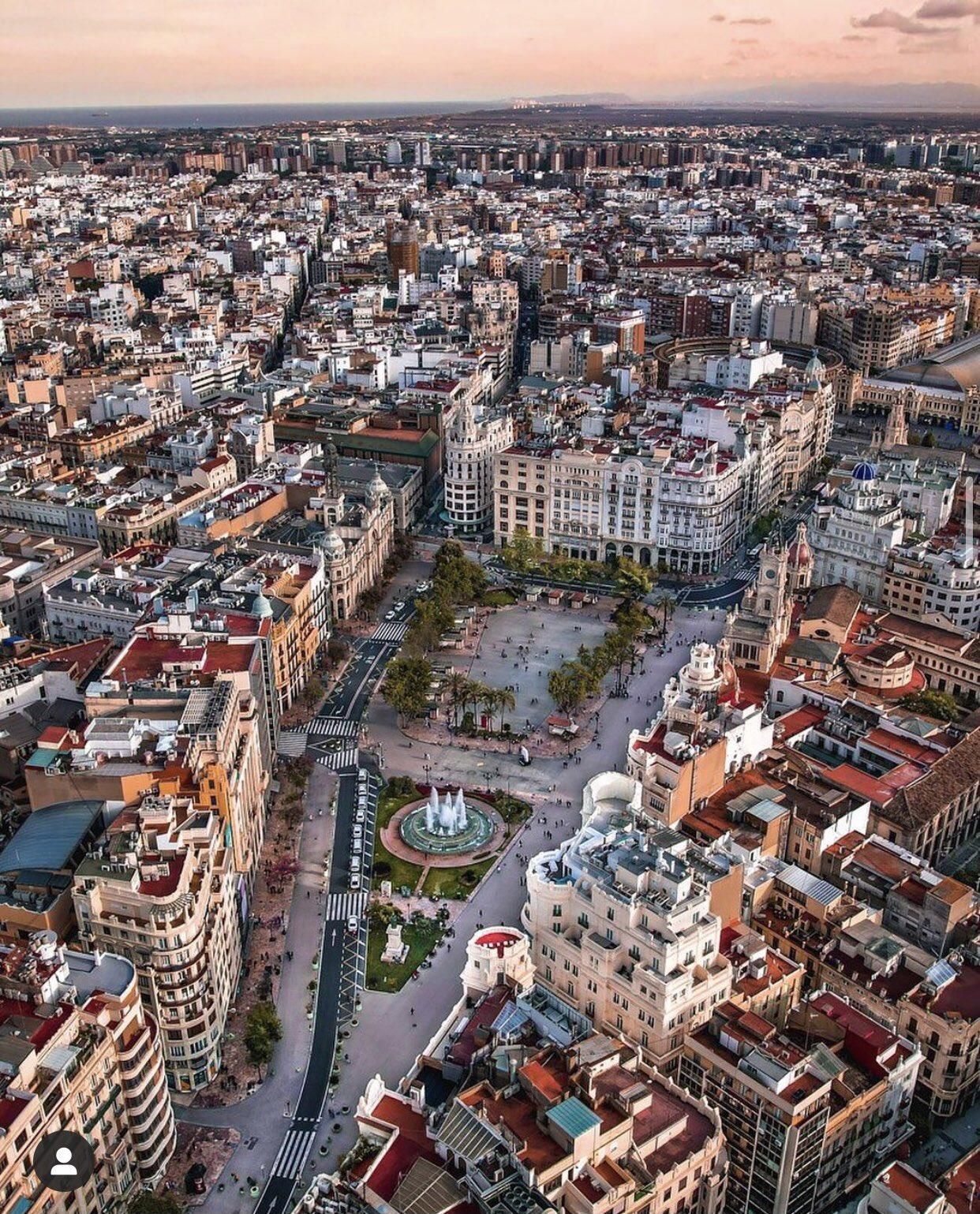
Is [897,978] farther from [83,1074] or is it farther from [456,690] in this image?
[456,690]

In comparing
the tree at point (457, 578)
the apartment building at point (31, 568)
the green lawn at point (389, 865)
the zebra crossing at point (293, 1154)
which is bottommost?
the zebra crossing at point (293, 1154)

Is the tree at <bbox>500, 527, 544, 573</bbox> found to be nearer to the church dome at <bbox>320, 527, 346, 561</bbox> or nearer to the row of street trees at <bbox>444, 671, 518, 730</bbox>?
the church dome at <bbox>320, 527, 346, 561</bbox>

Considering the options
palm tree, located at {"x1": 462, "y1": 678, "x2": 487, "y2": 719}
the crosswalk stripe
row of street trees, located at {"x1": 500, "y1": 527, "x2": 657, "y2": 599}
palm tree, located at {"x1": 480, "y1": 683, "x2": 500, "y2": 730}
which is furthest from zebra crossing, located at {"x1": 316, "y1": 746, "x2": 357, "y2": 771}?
row of street trees, located at {"x1": 500, "y1": 527, "x2": 657, "y2": 599}

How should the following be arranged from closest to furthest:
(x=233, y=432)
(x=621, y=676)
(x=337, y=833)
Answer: (x=337, y=833), (x=621, y=676), (x=233, y=432)

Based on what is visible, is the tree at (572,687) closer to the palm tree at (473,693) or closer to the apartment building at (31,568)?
the palm tree at (473,693)

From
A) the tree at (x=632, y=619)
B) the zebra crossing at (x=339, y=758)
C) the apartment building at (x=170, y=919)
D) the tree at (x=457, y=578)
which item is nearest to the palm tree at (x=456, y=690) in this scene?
the zebra crossing at (x=339, y=758)

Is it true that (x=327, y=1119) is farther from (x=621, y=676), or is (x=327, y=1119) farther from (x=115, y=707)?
Result: (x=621, y=676)

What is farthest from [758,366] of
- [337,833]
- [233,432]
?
[337,833]
